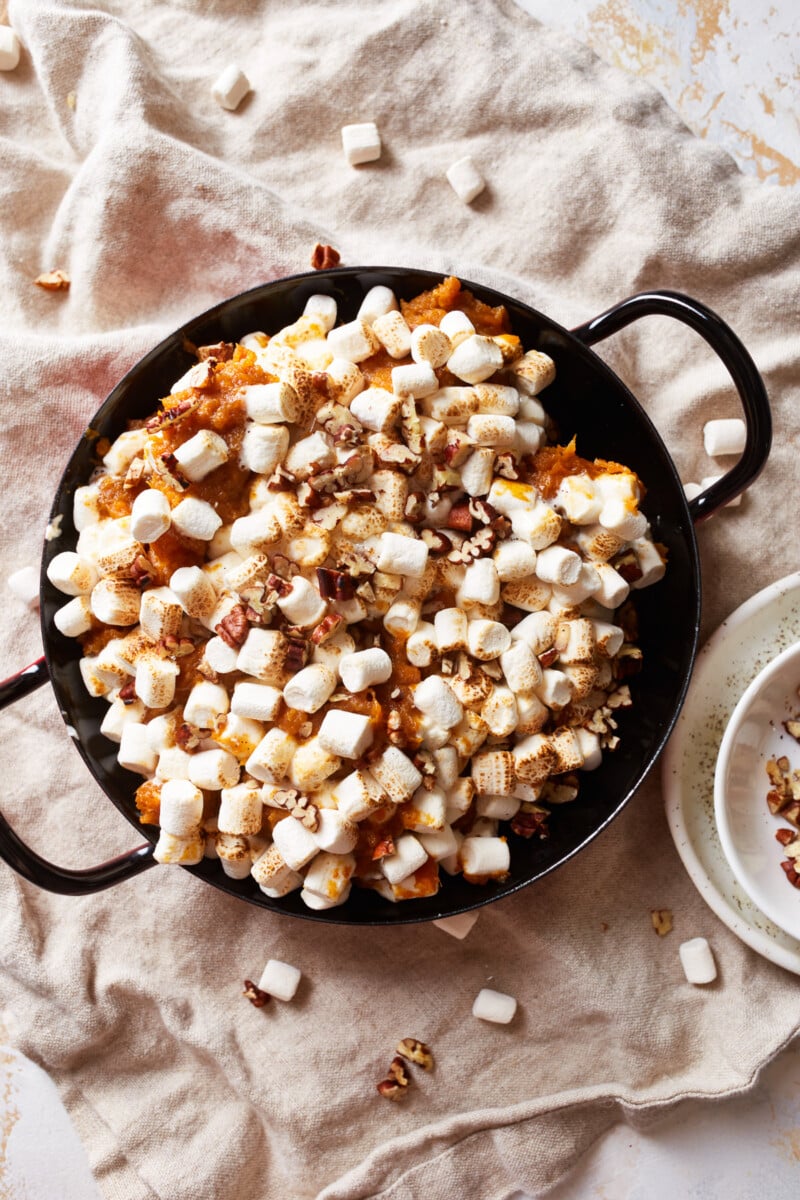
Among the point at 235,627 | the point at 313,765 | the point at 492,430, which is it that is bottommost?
the point at 313,765

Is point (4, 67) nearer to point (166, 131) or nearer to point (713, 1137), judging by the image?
point (166, 131)

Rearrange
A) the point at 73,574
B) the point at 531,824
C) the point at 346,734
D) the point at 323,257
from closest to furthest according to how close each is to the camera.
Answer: the point at 346,734, the point at 73,574, the point at 531,824, the point at 323,257

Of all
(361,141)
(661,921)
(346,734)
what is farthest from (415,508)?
→ (661,921)

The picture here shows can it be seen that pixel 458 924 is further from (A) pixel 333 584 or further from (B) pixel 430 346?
(B) pixel 430 346

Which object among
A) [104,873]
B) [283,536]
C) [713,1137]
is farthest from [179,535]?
[713,1137]

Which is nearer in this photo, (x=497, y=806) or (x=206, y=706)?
(x=206, y=706)

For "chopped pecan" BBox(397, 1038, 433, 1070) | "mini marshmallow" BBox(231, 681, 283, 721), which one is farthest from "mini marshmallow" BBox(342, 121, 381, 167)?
"chopped pecan" BBox(397, 1038, 433, 1070)

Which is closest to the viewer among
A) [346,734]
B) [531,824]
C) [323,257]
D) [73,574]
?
[346,734]
